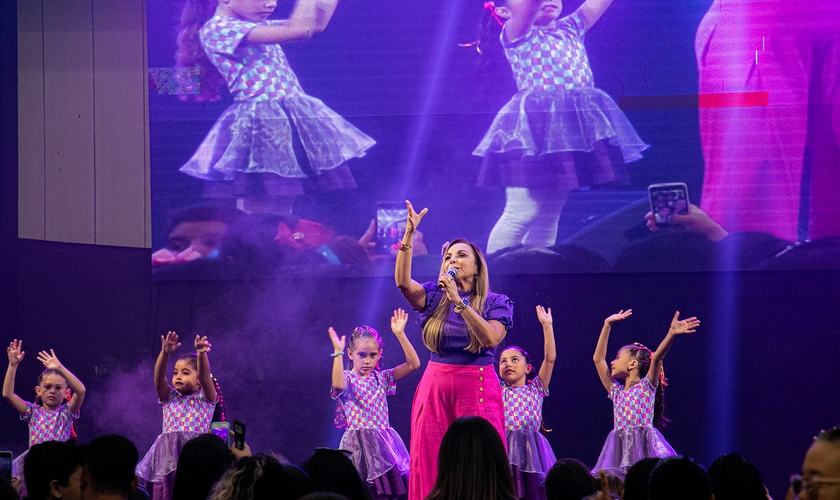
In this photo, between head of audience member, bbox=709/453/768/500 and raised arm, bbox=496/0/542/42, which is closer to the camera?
head of audience member, bbox=709/453/768/500

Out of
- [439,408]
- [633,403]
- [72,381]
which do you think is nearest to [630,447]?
[633,403]

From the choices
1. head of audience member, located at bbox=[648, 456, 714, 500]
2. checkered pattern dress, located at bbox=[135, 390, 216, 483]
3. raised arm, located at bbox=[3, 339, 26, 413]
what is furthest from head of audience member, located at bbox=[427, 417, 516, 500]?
Answer: raised arm, located at bbox=[3, 339, 26, 413]

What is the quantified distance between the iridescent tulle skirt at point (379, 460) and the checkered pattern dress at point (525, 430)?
2.13 ft

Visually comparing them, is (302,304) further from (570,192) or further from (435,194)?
(570,192)

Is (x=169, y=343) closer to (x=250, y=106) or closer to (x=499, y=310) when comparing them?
(x=250, y=106)

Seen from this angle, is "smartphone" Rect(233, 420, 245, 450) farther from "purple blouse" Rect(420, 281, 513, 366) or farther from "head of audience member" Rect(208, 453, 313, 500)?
"purple blouse" Rect(420, 281, 513, 366)

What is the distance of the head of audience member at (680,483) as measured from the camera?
5.28ft

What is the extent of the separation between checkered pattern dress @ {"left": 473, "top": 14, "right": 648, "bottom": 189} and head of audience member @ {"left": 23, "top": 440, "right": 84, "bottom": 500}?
11.5 ft

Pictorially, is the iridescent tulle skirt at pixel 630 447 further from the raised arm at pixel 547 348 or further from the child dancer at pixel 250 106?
the child dancer at pixel 250 106

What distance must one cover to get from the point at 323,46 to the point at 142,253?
184 centimetres

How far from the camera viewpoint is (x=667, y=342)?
458cm

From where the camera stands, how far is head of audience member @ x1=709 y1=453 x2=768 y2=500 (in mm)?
2143

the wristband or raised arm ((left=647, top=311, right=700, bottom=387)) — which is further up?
the wristband

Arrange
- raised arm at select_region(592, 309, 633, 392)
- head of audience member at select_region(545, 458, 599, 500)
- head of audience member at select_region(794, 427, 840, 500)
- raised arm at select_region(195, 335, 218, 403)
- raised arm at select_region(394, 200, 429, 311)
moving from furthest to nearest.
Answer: raised arm at select_region(592, 309, 633, 392), raised arm at select_region(195, 335, 218, 403), raised arm at select_region(394, 200, 429, 311), head of audience member at select_region(545, 458, 599, 500), head of audience member at select_region(794, 427, 840, 500)
